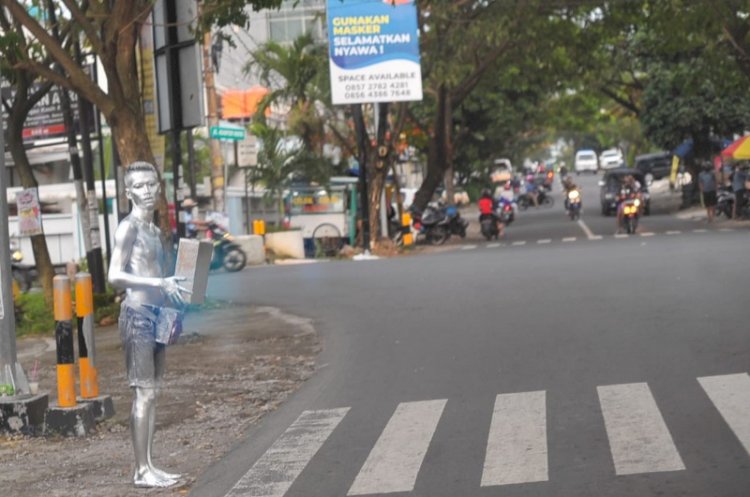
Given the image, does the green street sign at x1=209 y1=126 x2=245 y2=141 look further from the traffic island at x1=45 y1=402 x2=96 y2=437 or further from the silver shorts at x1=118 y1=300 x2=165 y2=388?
the silver shorts at x1=118 y1=300 x2=165 y2=388

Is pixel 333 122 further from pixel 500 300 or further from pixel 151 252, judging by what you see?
pixel 151 252

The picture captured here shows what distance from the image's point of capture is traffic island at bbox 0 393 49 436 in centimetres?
1029

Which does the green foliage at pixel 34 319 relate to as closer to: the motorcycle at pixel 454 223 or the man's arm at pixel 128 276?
the man's arm at pixel 128 276

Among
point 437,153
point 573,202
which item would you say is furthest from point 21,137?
point 573,202

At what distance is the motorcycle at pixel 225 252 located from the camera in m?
28.4

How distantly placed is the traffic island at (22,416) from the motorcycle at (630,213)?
86.7 feet

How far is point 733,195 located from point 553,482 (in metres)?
33.2

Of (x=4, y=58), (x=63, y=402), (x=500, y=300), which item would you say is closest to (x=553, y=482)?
(x=63, y=402)

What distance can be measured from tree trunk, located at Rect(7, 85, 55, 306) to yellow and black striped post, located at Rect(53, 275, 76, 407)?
34.0ft

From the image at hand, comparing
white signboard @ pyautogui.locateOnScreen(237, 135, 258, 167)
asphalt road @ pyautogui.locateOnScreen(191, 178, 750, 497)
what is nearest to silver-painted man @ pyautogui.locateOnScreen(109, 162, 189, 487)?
asphalt road @ pyautogui.locateOnScreen(191, 178, 750, 497)

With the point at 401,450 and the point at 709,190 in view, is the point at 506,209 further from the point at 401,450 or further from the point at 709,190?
the point at 401,450

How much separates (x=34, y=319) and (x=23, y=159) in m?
2.54

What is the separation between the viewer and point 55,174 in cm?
4106

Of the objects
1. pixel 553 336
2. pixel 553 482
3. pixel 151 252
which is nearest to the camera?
pixel 553 482
